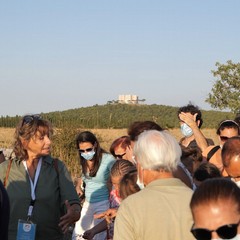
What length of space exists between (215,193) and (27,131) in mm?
2933

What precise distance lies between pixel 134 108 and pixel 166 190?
82687 mm

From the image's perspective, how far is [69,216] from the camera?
559cm

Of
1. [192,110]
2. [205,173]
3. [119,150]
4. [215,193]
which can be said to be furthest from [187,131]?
[215,193]

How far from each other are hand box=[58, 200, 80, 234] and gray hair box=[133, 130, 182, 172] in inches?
62.0

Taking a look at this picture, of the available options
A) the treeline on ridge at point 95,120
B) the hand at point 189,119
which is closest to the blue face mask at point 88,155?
the treeline on ridge at point 95,120

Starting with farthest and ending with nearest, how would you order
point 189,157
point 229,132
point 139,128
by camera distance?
1. point 229,132
2. point 189,157
3. point 139,128

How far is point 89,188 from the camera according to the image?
832 cm

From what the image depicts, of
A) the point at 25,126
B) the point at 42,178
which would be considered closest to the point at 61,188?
the point at 42,178

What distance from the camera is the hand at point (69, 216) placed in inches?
220

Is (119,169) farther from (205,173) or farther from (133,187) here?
(133,187)

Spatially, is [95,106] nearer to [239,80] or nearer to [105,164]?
[239,80]

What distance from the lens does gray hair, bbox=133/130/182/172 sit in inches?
163

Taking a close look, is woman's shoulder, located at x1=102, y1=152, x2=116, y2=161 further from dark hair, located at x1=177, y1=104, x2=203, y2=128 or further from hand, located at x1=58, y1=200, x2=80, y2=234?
hand, located at x1=58, y1=200, x2=80, y2=234

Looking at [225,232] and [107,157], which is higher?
[107,157]
